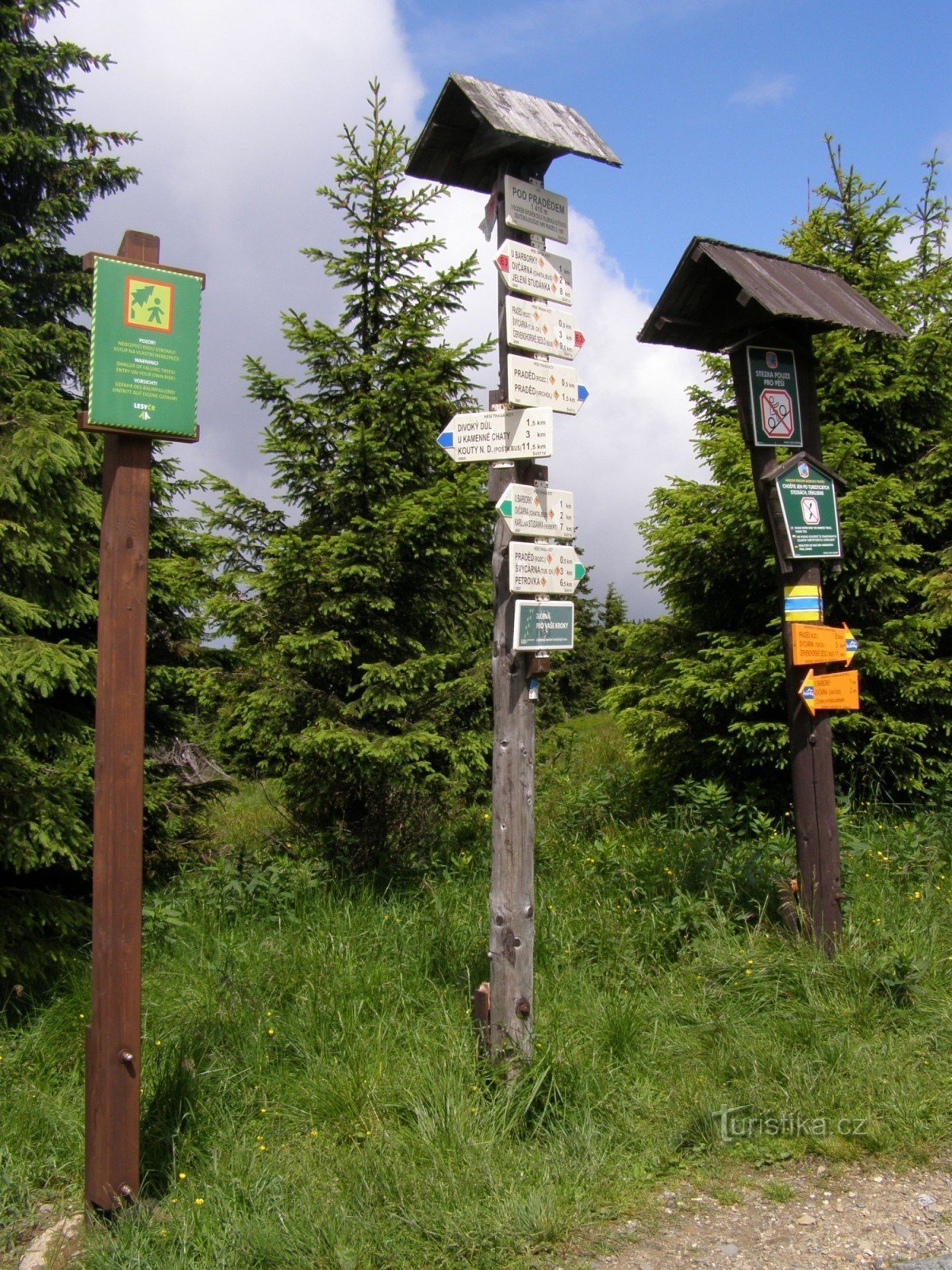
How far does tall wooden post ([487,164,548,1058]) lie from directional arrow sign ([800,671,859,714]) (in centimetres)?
197

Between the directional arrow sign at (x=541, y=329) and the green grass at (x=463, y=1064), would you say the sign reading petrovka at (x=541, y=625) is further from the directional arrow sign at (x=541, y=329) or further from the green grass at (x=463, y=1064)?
the green grass at (x=463, y=1064)

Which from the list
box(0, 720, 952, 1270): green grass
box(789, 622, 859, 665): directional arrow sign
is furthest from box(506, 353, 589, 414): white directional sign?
box(0, 720, 952, 1270): green grass

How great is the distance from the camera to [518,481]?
176 inches

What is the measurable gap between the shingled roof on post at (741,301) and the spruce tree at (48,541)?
12.2 ft

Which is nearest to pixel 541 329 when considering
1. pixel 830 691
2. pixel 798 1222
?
pixel 830 691

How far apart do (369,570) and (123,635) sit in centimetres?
363

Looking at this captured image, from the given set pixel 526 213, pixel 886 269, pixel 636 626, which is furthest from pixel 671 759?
pixel 526 213

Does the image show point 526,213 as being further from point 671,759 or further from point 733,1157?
point 671,759

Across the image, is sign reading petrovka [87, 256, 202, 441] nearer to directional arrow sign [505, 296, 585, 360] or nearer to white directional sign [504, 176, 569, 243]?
directional arrow sign [505, 296, 585, 360]

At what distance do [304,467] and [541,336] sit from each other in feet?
11.2

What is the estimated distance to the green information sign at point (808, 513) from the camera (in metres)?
5.61

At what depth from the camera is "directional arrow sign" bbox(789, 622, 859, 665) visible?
5.55m

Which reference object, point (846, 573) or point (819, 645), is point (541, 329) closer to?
point (819, 645)

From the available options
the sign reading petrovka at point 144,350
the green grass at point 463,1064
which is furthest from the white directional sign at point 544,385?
the green grass at point 463,1064
